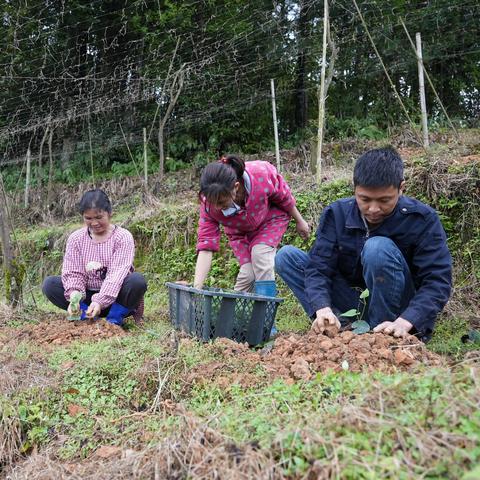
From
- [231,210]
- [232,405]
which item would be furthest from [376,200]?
[232,405]

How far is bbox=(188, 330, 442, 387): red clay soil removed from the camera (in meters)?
2.01

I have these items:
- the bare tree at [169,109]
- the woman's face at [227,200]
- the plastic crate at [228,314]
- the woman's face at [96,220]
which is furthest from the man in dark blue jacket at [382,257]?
the bare tree at [169,109]

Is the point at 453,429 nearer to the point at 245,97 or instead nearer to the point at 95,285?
the point at 95,285

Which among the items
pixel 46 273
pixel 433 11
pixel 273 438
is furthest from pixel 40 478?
pixel 433 11

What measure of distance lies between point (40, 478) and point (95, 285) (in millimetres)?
2194

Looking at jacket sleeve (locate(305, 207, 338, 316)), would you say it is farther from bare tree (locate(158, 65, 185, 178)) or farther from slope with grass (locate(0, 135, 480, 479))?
bare tree (locate(158, 65, 185, 178))

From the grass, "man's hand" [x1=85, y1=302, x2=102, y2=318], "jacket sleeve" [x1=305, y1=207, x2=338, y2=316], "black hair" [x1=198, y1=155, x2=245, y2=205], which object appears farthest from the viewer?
"man's hand" [x1=85, y1=302, x2=102, y2=318]

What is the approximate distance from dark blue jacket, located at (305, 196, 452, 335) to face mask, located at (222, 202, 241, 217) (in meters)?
0.63

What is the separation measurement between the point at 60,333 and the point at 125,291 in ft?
1.98

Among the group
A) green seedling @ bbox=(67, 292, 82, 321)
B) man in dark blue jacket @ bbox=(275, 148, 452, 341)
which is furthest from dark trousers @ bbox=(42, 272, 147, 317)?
man in dark blue jacket @ bbox=(275, 148, 452, 341)

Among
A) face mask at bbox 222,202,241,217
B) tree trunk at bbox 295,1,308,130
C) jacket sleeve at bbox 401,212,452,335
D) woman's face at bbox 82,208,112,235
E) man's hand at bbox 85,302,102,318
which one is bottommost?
man's hand at bbox 85,302,102,318

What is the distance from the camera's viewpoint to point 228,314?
2.75 meters

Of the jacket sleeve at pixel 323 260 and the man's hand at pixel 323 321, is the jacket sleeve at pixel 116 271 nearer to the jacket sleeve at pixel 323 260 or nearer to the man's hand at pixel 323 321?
the jacket sleeve at pixel 323 260

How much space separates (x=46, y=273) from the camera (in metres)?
6.96
